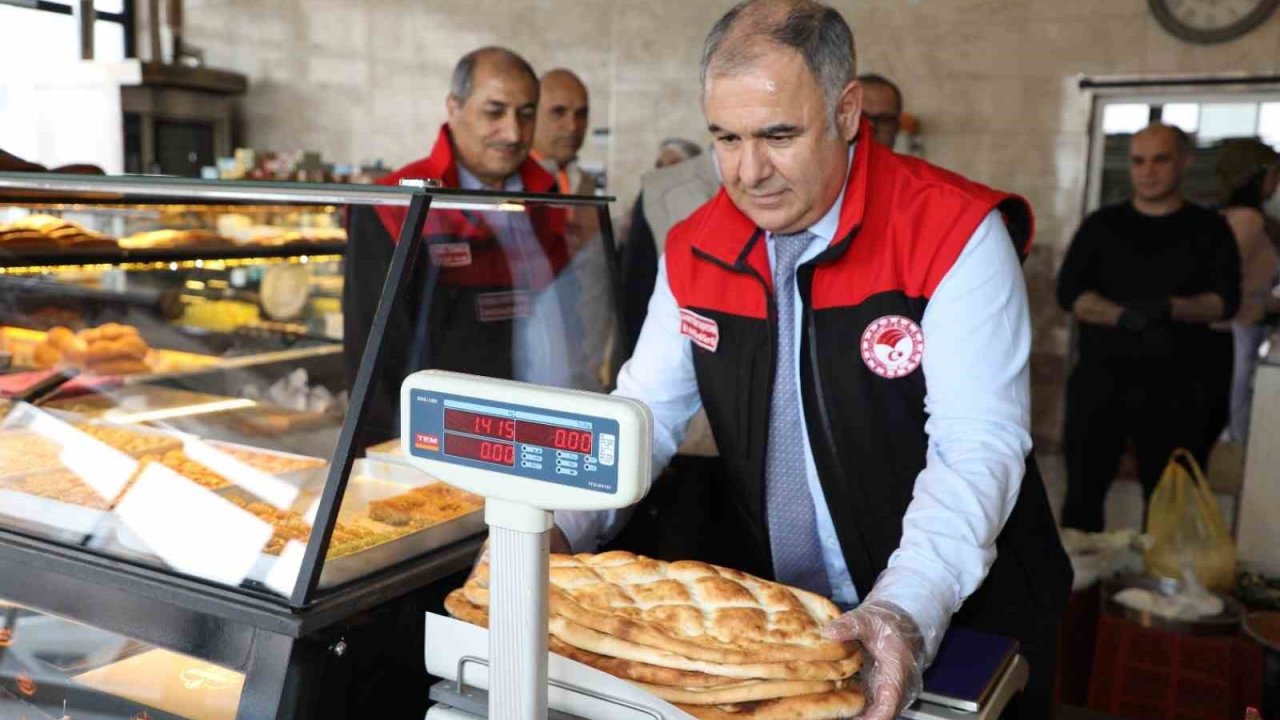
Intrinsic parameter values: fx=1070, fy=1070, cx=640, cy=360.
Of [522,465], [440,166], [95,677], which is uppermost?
[440,166]

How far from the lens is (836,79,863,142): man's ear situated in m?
1.59

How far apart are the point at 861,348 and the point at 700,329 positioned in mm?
283

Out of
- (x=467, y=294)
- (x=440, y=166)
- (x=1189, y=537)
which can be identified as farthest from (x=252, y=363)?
(x=1189, y=537)

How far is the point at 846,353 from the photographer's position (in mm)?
1665

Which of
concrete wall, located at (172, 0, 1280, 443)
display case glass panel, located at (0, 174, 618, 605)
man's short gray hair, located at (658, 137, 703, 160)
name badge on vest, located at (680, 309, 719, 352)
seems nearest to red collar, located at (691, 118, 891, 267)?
name badge on vest, located at (680, 309, 719, 352)

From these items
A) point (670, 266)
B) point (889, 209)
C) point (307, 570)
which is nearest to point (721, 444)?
point (670, 266)

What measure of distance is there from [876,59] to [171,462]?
18.5 feet

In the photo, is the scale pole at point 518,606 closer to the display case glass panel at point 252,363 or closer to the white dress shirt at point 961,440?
the display case glass panel at point 252,363

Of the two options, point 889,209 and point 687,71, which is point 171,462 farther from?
point 687,71

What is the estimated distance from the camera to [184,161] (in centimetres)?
853

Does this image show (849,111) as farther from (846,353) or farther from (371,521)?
(371,521)

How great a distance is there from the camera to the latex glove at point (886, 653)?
114cm

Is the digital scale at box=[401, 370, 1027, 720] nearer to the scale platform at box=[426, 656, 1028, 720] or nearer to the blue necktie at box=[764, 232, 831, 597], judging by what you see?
the scale platform at box=[426, 656, 1028, 720]

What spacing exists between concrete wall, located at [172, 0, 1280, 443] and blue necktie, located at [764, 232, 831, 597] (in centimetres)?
503
